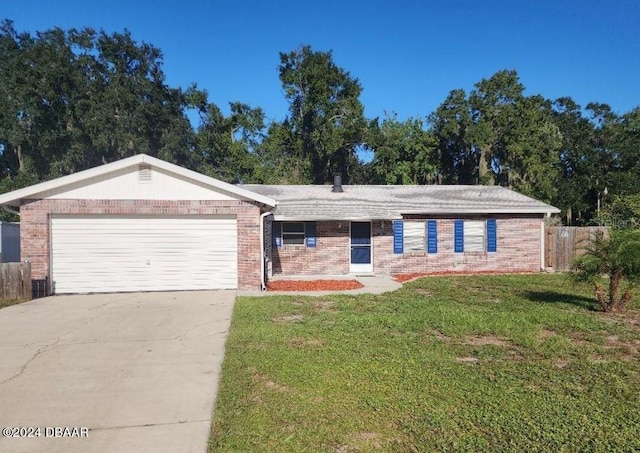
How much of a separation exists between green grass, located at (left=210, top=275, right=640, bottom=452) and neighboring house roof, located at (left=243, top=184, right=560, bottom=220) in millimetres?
6308

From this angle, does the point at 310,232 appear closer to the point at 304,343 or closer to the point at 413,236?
the point at 413,236

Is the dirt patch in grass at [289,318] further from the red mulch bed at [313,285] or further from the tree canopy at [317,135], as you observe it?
the tree canopy at [317,135]

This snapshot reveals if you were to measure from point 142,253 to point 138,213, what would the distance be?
44.0 inches

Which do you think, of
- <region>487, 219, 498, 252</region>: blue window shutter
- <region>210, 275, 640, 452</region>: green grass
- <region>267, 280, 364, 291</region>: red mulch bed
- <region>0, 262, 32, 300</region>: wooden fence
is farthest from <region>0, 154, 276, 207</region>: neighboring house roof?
<region>487, 219, 498, 252</region>: blue window shutter

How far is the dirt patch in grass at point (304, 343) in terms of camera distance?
6615mm

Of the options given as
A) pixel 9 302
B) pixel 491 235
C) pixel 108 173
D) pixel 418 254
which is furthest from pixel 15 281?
pixel 491 235

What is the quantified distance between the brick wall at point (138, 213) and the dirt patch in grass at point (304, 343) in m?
5.58

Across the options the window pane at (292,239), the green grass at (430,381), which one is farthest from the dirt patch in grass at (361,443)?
the window pane at (292,239)

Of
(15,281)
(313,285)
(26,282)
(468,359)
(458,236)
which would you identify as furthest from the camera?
(458,236)

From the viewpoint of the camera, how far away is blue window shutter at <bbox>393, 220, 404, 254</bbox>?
15.9m

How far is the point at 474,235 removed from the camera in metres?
16.5

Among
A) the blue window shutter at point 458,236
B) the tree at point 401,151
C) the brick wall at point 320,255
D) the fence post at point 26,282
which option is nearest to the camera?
the fence post at point 26,282

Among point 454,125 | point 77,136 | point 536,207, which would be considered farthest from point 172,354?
point 77,136

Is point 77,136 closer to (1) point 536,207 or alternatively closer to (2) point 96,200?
(2) point 96,200
